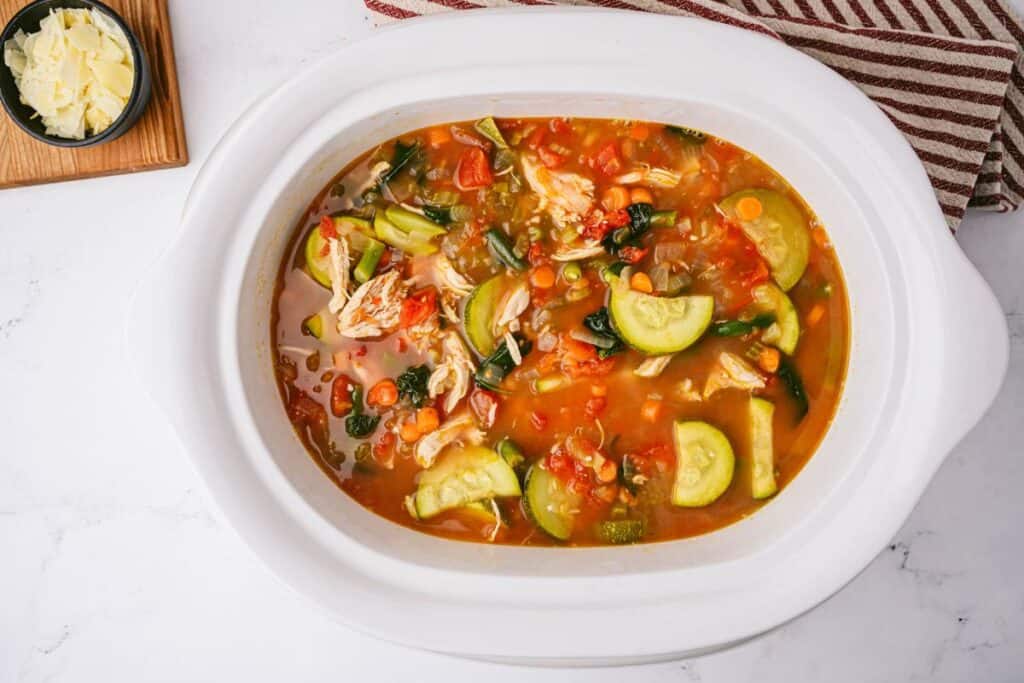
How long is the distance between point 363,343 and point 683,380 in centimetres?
91

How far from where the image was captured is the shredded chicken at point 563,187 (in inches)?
91.2

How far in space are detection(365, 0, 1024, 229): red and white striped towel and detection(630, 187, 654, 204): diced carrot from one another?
1.63 feet

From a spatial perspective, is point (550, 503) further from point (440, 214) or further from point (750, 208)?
point (750, 208)

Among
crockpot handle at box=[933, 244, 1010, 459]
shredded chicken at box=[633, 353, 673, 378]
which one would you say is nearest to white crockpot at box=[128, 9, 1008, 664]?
crockpot handle at box=[933, 244, 1010, 459]

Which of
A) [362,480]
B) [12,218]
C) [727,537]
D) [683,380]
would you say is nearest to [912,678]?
[727,537]

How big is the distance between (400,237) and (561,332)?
52 cm

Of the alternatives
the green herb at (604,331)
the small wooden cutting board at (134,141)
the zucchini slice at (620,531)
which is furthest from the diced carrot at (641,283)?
the small wooden cutting board at (134,141)

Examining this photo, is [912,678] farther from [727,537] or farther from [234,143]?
[234,143]

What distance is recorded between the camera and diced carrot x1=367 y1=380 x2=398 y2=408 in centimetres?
236

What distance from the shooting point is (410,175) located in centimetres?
234

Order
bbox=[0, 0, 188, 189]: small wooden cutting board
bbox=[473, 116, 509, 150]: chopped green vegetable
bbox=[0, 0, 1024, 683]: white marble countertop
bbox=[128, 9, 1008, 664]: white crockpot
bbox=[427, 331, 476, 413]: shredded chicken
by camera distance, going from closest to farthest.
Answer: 1. bbox=[128, 9, 1008, 664]: white crockpot
2. bbox=[473, 116, 509, 150]: chopped green vegetable
3. bbox=[427, 331, 476, 413]: shredded chicken
4. bbox=[0, 0, 188, 189]: small wooden cutting board
5. bbox=[0, 0, 1024, 683]: white marble countertop

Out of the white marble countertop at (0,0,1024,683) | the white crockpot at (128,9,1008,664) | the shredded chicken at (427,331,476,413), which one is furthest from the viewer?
the white marble countertop at (0,0,1024,683)

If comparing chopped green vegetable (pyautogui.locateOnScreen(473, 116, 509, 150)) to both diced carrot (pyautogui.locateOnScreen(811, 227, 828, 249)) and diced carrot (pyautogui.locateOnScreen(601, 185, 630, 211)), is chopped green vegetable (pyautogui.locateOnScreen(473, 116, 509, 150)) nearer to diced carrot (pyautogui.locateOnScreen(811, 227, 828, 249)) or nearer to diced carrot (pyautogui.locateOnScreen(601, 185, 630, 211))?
diced carrot (pyautogui.locateOnScreen(601, 185, 630, 211))

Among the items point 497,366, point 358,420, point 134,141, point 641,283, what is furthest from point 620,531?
point 134,141
